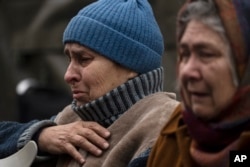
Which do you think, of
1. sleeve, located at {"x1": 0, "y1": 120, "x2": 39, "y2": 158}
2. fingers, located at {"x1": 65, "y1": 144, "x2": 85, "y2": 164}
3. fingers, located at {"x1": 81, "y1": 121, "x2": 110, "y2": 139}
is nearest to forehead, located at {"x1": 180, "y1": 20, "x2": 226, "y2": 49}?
fingers, located at {"x1": 81, "y1": 121, "x2": 110, "y2": 139}

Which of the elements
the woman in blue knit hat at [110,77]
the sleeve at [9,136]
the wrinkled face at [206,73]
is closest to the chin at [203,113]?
the wrinkled face at [206,73]

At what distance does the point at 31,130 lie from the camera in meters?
4.22

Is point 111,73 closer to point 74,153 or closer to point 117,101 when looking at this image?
point 117,101

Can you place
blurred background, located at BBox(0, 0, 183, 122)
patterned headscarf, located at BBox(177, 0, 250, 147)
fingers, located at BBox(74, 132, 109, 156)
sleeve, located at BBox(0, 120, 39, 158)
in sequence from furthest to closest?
blurred background, located at BBox(0, 0, 183, 122) < sleeve, located at BBox(0, 120, 39, 158) < fingers, located at BBox(74, 132, 109, 156) < patterned headscarf, located at BBox(177, 0, 250, 147)

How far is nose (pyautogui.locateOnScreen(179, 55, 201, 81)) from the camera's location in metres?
3.17

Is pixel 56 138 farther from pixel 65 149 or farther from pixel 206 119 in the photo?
pixel 206 119

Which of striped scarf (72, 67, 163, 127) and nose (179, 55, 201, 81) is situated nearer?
nose (179, 55, 201, 81)

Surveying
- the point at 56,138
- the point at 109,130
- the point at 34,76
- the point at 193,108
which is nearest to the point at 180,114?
the point at 193,108

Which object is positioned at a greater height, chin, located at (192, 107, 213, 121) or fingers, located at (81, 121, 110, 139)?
chin, located at (192, 107, 213, 121)

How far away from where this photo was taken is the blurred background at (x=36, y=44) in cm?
880

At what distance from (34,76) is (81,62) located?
239 inches

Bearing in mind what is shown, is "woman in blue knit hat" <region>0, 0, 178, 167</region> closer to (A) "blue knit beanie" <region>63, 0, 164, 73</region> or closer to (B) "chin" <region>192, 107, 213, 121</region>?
(A) "blue knit beanie" <region>63, 0, 164, 73</region>

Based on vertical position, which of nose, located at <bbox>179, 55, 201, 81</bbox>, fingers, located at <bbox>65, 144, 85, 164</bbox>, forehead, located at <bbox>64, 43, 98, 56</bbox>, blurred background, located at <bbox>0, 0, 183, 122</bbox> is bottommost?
blurred background, located at <bbox>0, 0, 183, 122</bbox>

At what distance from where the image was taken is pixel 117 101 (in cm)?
390
